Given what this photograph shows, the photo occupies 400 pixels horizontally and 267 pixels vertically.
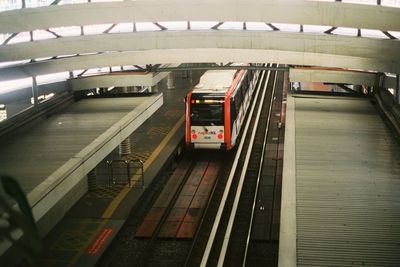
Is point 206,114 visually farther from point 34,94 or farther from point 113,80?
point 34,94

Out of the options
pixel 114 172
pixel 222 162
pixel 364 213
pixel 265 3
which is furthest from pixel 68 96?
pixel 364 213

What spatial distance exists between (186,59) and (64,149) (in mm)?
5097

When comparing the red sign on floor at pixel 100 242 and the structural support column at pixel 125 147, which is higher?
the structural support column at pixel 125 147

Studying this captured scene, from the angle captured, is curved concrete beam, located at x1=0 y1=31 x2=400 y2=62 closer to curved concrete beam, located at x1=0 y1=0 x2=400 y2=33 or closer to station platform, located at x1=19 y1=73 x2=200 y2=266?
curved concrete beam, located at x1=0 y1=0 x2=400 y2=33

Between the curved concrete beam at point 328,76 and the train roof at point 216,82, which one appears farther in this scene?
the train roof at point 216,82

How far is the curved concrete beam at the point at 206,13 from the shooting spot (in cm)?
987

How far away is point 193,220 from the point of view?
437 inches

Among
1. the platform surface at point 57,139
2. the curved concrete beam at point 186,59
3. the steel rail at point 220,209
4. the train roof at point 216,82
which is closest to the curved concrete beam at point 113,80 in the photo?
the platform surface at point 57,139

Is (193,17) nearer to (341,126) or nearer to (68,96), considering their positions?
(341,126)

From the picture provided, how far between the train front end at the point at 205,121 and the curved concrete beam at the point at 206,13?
14.3 feet

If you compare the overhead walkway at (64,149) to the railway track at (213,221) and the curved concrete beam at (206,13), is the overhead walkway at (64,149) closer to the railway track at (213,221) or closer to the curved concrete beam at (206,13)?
the railway track at (213,221)

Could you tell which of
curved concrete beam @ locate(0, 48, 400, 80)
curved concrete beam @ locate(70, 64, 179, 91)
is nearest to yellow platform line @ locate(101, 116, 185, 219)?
curved concrete beam @ locate(70, 64, 179, 91)

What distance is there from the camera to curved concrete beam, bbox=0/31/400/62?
11.1 m

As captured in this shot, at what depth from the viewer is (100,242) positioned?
31.5 ft
